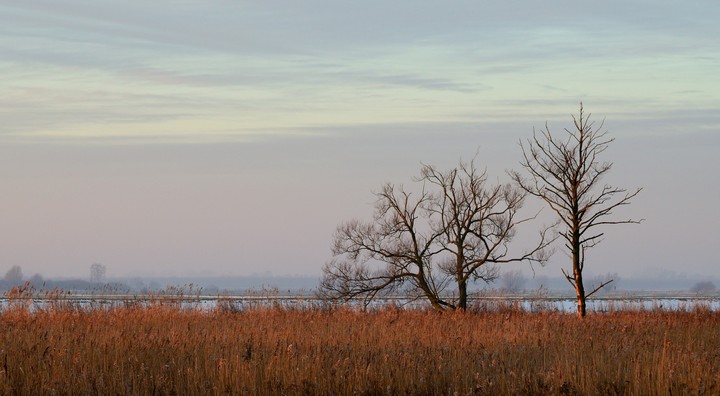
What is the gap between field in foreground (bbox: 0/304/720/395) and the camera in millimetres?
10625

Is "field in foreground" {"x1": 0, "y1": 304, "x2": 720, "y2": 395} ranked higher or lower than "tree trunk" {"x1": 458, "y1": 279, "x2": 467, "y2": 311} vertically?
lower

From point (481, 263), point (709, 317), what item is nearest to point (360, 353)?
point (481, 263)

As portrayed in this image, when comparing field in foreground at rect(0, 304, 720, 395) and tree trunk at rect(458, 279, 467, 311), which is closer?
field in foreground at rect(0, 304, 720, 395)

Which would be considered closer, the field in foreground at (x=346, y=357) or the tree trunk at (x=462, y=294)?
the field in foreground at (x=346, y=357)

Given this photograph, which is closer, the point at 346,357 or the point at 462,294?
the point at 346,357

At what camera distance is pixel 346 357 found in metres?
12.5

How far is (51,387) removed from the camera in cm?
1055

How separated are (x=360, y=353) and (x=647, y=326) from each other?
9118 mm

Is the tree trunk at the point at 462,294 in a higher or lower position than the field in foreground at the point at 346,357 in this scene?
higher

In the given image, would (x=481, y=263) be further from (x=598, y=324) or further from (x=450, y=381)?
(x=450, y=381)

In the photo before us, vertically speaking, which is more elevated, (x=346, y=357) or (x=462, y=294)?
(x=462, y=294)

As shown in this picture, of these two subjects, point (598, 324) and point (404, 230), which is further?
point (404, 230)

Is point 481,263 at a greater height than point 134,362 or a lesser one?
greater

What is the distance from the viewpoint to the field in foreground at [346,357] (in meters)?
10.6
